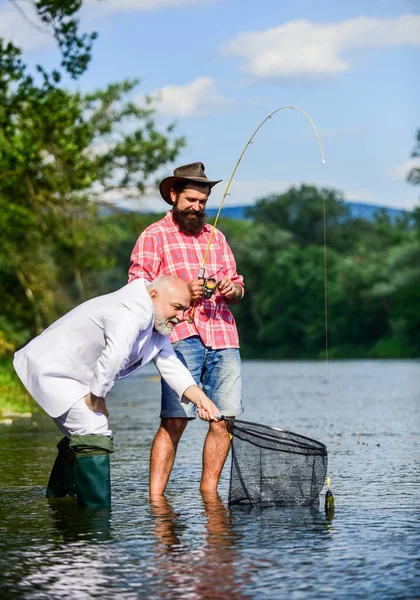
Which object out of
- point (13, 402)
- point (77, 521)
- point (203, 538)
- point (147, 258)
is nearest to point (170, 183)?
point (147, 258)

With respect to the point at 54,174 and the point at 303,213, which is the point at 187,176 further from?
the point at 303,213

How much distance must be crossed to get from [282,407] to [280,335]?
A: 87411 millimetres

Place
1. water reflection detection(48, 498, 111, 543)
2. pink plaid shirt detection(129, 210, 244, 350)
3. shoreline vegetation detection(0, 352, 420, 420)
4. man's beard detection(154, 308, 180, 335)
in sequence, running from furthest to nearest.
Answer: shoreline vegetation detection(0, 352, 420, 420), pink plaid shirt detection(129, 210, 244, 350), man's beard detection(154, 308, 180, 335), water reflection detection(48, 498, 111, 543)

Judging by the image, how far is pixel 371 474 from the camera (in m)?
9.54

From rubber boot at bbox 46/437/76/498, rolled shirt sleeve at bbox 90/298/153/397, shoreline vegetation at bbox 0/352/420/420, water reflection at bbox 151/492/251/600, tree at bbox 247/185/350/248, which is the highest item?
tree at bbox 247/185/350/248

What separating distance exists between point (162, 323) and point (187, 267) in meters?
1.08

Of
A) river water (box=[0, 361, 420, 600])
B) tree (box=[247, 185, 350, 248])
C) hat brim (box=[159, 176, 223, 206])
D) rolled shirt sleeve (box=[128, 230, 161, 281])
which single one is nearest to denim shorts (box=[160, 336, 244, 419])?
rolled shirt sleeve (box=[128, 230, 161, 281])

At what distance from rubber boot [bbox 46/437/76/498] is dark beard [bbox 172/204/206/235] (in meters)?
1.58

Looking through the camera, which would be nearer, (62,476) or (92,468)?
(92,468)

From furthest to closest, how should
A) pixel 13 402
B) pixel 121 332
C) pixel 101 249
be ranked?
pixel 101 249 < pixel 13 402 < pixel 121 332

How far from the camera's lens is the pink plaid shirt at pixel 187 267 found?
8172 mm

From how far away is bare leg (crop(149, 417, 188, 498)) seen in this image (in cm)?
816

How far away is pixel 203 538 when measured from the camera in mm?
6566

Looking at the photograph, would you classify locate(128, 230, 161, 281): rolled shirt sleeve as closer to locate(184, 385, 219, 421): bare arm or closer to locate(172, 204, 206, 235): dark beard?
locate(172, 204, 206, 235): dark beard
